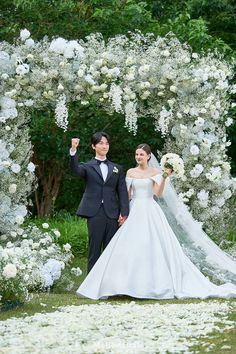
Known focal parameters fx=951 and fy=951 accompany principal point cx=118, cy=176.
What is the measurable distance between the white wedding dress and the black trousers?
233 mm

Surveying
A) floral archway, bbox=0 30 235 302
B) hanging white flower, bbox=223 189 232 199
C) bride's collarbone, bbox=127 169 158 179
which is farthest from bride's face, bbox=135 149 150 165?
hanging white flower, bbox=223 189 232 199

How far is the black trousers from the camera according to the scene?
31.2ft

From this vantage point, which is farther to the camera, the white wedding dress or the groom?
the groom

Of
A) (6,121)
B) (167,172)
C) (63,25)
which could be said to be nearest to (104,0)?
(63,25)

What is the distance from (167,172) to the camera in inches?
374

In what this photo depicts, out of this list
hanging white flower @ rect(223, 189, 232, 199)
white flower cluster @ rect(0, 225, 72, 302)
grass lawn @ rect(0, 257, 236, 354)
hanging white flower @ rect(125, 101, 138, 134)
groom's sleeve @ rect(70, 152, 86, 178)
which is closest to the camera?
grass lawn @ rect(0, 257, 236, 354)

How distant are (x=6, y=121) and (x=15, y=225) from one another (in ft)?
3.92

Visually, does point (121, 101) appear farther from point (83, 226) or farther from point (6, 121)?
point (83, 226)

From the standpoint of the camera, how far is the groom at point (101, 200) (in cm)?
951

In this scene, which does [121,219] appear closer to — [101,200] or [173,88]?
[101,200]

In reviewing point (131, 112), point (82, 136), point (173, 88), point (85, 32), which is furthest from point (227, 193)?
point (85, 32)

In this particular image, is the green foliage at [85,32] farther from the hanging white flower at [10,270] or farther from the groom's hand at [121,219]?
the hanging white flower at [10,270]

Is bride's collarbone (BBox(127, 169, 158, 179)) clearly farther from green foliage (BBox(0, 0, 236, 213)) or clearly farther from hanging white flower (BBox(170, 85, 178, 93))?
green foliage (BBox(0, 0, 236, 213))

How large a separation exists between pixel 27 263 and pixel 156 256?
1.27 m
